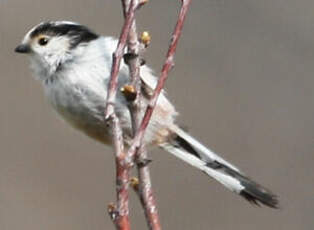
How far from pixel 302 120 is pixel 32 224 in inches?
65.1

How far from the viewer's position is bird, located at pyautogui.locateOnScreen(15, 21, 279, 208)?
3707mm

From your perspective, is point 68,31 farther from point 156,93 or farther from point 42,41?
point 156,93

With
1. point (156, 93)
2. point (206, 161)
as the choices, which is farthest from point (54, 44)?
point (156, 93)

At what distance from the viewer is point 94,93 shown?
3.71 meters

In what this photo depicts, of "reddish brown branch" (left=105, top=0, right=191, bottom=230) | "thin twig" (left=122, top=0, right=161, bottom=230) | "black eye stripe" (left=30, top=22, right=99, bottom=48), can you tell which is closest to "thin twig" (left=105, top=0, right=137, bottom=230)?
"reddish brown branch" (left=105, top=0, right=191, bottom=230)

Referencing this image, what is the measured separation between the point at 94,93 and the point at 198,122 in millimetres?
2545

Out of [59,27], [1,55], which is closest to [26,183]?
[1,55]

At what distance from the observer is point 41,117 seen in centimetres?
639

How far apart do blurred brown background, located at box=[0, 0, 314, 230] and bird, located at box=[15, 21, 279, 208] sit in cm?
163

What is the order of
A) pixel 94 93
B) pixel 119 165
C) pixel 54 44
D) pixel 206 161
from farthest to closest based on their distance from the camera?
pixel 206 161 < pixel 54 44 < pixel 94 93 < pixel 119 165

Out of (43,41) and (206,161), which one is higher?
(43,41)

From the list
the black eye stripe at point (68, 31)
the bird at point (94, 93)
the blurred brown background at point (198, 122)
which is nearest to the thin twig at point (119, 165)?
the bird at point (94, 93)

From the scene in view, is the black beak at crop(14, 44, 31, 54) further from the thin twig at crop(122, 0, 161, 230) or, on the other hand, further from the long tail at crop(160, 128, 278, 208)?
the thin twig at crop(122, 0, 161, 230)

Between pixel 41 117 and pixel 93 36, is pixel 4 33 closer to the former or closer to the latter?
pixel 41 117
